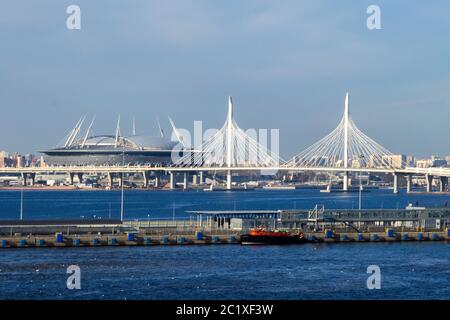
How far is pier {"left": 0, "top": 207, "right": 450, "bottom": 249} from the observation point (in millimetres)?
32906

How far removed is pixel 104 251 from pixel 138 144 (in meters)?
94.7

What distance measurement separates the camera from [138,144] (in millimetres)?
125188

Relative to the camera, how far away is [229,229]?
36156 millimetres

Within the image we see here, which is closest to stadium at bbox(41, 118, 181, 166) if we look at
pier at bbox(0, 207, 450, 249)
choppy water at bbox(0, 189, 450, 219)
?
choppy water at bbox(0, 189, 450, 219)

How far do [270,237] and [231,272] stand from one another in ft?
28.3

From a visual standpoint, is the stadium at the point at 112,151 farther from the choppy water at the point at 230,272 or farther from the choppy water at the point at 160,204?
the choppy water at the point at 230,272

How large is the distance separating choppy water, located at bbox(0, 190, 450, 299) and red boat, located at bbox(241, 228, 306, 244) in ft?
2.65

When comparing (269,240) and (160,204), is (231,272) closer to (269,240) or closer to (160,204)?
(269,240)

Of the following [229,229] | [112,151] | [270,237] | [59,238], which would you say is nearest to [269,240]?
[270,237]

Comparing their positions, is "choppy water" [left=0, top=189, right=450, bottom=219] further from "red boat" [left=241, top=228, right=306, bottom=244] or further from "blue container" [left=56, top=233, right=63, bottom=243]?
"blue container" [left=56, top=233, right=63, bottom=243]

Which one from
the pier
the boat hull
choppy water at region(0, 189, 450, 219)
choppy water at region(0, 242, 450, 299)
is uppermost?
choppy water at region(0, 189, 450, 219)

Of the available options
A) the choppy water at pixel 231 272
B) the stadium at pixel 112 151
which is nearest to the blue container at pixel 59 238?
the choppy water at pixel 231 272

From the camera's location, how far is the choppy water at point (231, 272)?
22125mm

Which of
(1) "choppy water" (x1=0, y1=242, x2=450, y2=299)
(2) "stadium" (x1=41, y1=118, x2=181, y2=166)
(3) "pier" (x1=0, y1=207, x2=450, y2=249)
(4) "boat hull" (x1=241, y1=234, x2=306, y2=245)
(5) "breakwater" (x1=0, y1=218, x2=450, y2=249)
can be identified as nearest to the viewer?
(1) "choppy water" (x1=0, y1=242, x2=450, y2=299)
